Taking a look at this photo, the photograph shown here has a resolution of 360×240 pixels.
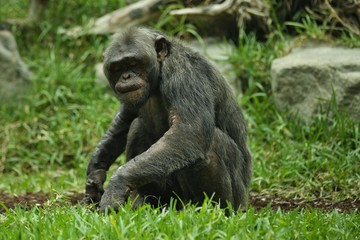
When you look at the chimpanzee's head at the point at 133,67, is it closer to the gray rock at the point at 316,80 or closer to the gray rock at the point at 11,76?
the gray rock at the point at 316,80

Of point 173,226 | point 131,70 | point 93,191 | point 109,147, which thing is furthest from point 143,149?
point 173,226

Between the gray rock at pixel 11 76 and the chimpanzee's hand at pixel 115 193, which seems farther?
the gray rock at pixel 11 76

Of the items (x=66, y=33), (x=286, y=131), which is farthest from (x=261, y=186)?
(x=66, y=33)

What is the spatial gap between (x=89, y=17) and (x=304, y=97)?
5.51 metres

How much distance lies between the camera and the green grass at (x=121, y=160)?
514 centimetres

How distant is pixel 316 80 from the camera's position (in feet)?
33.5

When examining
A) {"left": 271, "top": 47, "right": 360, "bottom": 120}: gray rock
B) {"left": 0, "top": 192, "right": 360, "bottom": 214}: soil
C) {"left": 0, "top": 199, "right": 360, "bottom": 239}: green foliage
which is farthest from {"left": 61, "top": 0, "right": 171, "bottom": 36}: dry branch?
{"left": 0, "top": 199, "right": 360, "bottom": 239}: green foliage

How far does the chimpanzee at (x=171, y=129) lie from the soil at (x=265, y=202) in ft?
2.92

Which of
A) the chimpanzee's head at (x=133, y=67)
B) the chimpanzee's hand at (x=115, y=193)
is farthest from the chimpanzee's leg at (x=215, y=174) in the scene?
the chimpanzee's head at (x=133, y=67)

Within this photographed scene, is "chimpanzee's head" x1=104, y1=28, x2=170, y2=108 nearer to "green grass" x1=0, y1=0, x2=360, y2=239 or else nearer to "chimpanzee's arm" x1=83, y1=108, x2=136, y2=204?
"chimpanzee's arm" x1=83, y1=108, x2=136, y2=204

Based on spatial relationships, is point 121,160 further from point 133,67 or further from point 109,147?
point 133,67

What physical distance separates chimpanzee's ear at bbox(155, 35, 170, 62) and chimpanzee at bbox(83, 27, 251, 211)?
0.01 metres

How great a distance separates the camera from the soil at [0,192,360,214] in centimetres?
773

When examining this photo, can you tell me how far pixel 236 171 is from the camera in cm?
695
